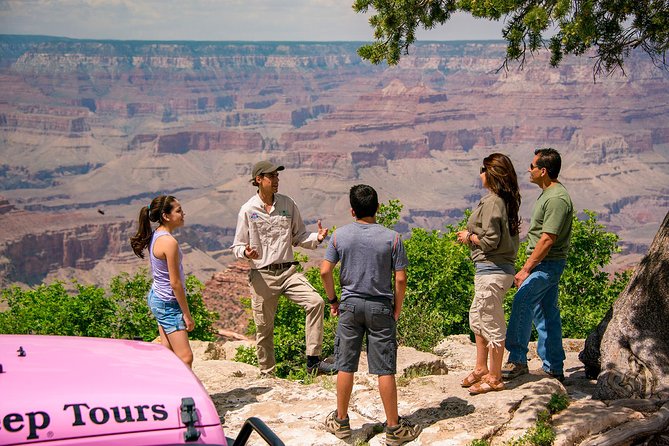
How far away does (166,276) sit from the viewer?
6.35m

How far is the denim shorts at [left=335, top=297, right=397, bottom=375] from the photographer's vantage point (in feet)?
18.6

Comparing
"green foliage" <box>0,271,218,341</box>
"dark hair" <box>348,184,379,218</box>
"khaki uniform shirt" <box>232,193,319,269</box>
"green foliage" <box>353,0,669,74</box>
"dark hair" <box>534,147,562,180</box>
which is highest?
"green foliage" <box>353,0,669,74</box>

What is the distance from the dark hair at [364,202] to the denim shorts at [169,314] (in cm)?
175

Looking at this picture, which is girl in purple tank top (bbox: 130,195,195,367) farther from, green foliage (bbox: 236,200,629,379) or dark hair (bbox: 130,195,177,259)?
green foliage (bbox: 236,200,629,379)

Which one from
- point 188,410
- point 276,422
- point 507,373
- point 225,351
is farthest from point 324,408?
point 225,351

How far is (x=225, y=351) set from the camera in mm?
11211

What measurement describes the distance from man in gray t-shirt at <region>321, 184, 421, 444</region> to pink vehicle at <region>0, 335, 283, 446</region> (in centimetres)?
234

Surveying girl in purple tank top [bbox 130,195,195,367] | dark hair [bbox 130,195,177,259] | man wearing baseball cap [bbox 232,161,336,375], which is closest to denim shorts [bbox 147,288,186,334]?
girl in purple tank top [bbox 130,195,195,367]

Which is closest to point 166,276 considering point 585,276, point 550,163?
point 550,163

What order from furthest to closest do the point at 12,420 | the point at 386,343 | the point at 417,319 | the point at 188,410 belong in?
the point at 417,319 → the point at 386,343 → the point at 188,410 → the point at 12,420

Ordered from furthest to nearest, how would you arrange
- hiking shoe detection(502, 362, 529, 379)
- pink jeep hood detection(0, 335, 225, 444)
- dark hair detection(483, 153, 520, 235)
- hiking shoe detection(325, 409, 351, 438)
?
hiking shoe detection(502, 362, 529, 379) → dark hair detection(483, 153, 520, 235) → hiking shoe detection(325, 409, 351, 438) → pink jeep hood detection(0, 335, 225, 444)

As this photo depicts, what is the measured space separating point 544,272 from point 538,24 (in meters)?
2.14

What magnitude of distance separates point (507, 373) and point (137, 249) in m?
3.41

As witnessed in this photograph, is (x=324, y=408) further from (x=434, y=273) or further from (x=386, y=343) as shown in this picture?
(x=434, y=273)
